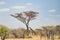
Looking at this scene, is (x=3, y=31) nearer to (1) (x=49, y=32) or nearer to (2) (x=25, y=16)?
(2) (x=25, y=16)

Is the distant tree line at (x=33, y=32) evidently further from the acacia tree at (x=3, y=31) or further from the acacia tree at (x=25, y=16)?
the acacia tree at (x=25, y=16)

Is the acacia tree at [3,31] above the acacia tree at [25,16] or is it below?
below

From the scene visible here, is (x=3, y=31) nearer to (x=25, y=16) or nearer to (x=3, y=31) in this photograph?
(x=3, y=31)

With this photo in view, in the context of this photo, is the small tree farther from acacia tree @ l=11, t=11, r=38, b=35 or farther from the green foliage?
acacia tree @ l=11, t=11, r=38, b=35

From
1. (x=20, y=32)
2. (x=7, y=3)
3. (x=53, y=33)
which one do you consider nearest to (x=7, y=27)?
(x=20, y=32)

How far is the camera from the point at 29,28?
1913 mm

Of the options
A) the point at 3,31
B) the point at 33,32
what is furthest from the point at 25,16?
the point at 3,31

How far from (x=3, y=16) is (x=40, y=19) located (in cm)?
50

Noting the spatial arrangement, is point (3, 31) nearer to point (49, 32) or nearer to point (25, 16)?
point (25, 16)

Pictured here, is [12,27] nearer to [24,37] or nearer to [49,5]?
[24,37]

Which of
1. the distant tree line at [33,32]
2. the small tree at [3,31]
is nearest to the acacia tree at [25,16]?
the distant tree line at [33,32]

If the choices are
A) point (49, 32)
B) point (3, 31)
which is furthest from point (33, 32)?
point (3, 31)

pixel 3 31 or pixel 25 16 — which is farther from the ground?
pixel 25 16

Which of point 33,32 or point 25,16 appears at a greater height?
point 25,16
